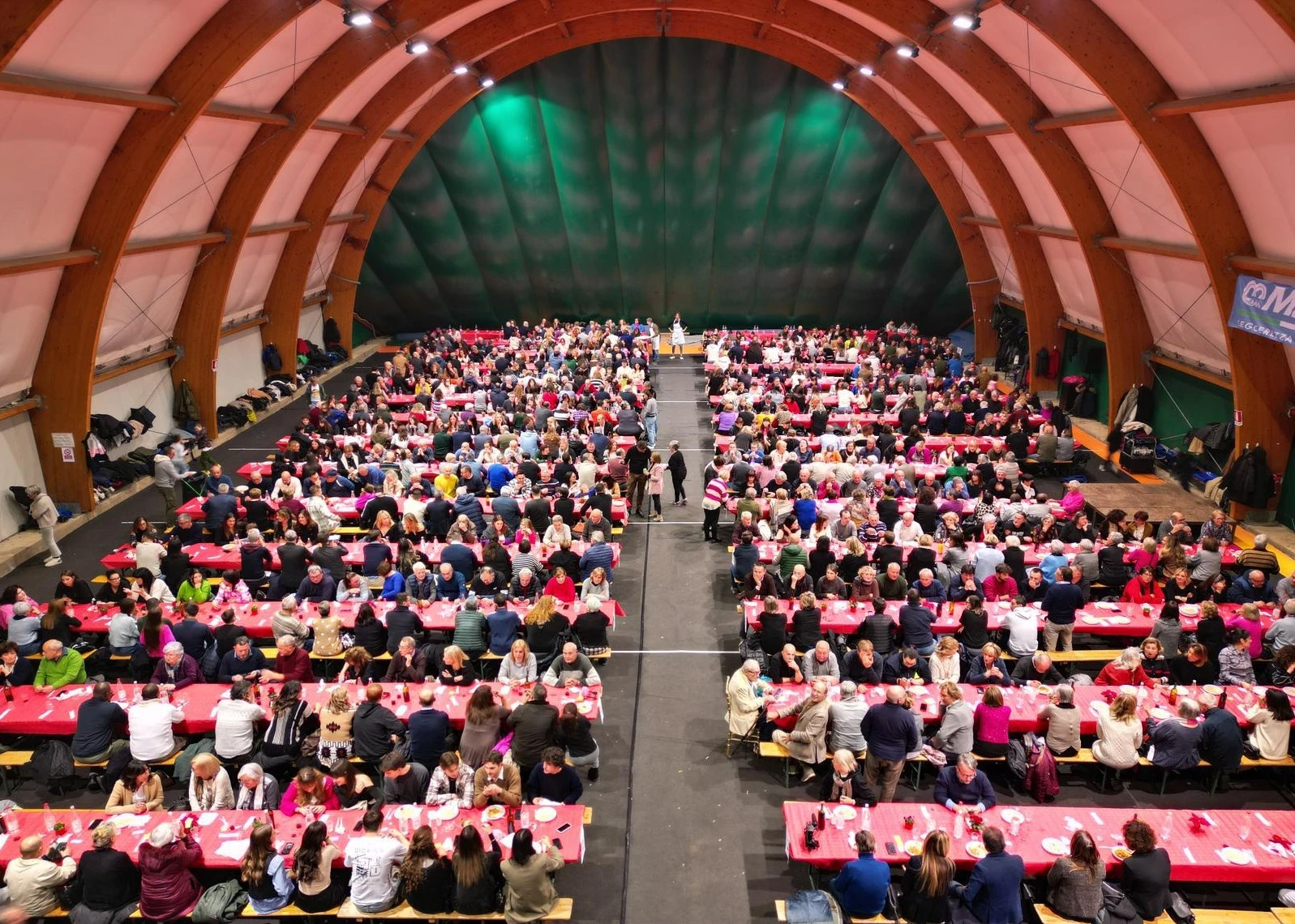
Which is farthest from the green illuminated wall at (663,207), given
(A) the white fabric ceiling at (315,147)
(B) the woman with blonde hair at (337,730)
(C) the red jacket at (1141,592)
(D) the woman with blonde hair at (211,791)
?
(D) the woman with blonde hair at (211,791)

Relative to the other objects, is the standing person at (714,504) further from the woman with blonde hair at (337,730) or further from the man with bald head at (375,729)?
the woman with blonde hair at (337,730)

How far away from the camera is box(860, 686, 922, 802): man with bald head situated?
338 inches

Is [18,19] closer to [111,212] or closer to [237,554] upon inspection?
[111,212]

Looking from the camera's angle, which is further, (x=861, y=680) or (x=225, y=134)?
(x=225, y=134)

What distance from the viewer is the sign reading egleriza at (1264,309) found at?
500 inches

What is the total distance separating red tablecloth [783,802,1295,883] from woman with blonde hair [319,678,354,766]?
4326mm

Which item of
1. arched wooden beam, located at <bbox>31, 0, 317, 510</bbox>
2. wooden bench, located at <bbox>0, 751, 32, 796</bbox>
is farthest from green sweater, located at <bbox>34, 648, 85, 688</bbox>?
arched wooden beam, located at <bbox>31, 0, 317, 510</bbox>

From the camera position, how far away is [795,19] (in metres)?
20.8

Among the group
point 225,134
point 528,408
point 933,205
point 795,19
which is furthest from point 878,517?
point 933,205

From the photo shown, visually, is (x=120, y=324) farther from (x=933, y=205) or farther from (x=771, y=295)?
(x=933, y=205)

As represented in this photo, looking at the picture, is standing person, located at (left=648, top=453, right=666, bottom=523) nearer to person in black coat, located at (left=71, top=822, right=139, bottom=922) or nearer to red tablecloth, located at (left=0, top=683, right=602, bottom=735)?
red tablecloth, located at (left=0, top=683, right=602, bottom=735)

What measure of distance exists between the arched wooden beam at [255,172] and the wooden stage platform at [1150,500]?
14889mm

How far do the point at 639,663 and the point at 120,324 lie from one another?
13053mm

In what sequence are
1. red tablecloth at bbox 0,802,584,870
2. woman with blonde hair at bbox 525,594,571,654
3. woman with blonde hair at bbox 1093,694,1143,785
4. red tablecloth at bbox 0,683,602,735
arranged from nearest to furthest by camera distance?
red tablecloth at bbox 0,802,584,870 < woman with blonde hair at bbox 1093,694,1143,785 < red tablecloth at bbox 0,683,602,735 < woman with blonde hair at bbox 525,594,571,654
